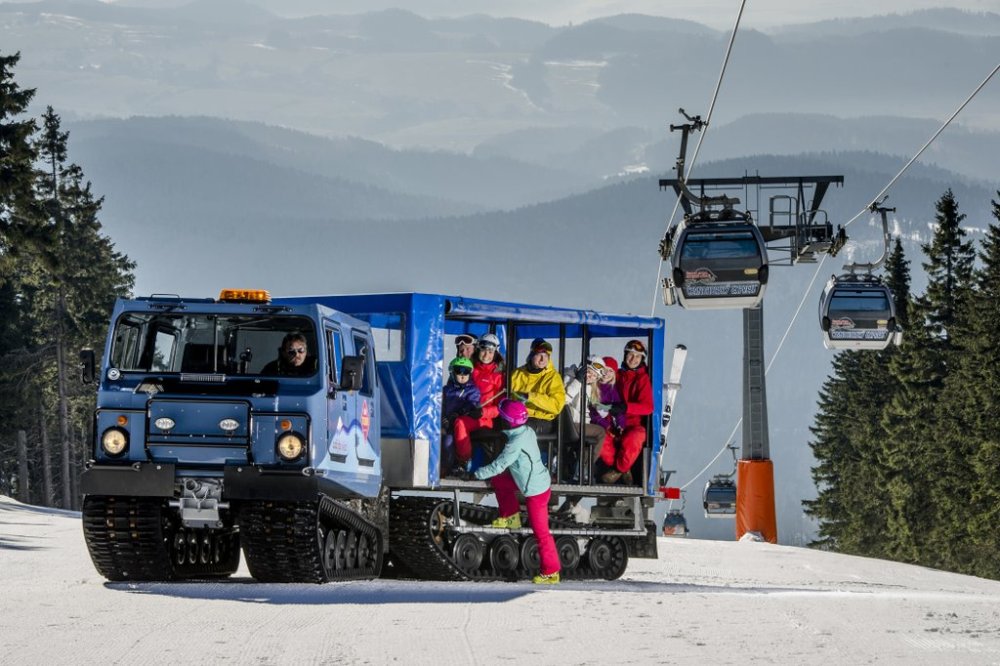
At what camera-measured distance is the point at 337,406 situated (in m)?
17.2

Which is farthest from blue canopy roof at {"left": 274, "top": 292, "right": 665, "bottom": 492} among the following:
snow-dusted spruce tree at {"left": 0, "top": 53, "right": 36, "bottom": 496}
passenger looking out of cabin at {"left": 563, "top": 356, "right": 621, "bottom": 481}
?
snow-dusted spruce tree at {"left": 0, "top": 53, "right": 36, "bottom": 496}

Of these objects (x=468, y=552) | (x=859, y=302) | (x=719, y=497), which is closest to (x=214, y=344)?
(x=468, y=552)

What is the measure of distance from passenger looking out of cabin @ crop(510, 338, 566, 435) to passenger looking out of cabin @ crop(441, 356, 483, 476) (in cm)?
61

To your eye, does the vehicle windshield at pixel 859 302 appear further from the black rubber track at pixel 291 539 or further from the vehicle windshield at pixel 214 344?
the vehicle windshield at pixel 214 344

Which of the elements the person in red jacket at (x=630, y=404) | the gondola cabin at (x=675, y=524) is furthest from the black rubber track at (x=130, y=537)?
the gondola cabin at (x=675, y=524)

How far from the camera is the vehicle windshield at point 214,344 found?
17.0 metres

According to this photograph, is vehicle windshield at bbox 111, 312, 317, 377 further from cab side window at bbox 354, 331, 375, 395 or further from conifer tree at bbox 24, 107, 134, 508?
conifer tree at bbox 24, 107, 134, 508

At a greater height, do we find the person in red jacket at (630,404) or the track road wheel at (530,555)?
the person in red jacket at (630,404)

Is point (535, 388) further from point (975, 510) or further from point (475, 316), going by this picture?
point (975, 510)

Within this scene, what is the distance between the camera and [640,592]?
17953 millimetres

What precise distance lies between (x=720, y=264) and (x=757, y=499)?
13.7 m

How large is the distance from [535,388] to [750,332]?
95.9 feet

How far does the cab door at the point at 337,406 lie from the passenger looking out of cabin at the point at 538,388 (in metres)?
3.20

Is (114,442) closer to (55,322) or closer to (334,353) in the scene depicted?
(334,353)
